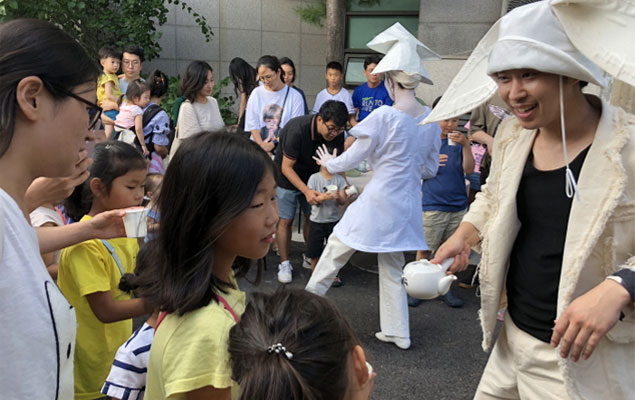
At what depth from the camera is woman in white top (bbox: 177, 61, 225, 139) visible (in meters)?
5.20

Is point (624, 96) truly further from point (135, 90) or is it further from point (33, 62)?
point (135, 90)

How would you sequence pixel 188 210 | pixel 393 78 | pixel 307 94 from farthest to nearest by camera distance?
1. pixel 307 94
2. pixel 393 78
3. pixel 188 210

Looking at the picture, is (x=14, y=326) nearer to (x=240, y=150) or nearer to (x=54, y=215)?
(x=240, y=150)

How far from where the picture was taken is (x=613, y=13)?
152 cm

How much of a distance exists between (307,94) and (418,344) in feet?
25.9

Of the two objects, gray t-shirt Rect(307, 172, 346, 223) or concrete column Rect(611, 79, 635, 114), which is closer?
concrete column Rect(611, 79, 635, 114)

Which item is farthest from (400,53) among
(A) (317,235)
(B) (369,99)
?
(B) (369,99)

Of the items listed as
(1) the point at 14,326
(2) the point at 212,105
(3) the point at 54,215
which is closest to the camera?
(1) the point at 14,326

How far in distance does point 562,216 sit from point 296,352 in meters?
1.09

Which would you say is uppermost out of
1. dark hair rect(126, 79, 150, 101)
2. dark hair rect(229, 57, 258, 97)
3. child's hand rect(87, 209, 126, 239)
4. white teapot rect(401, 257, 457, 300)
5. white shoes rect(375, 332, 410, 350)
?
dark hair rect(229, 57, 258, 97)

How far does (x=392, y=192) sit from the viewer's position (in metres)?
3.63

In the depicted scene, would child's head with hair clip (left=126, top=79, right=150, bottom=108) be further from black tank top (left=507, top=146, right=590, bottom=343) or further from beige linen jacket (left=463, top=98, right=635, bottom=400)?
beige linen jacket (left=463, top=98, right=635, bottom=400)

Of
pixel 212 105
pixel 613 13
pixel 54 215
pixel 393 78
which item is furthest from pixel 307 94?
pixel 613 13

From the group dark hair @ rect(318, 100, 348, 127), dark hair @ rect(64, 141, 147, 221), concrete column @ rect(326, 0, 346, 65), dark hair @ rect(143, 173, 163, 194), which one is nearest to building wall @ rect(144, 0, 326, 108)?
concrete column @ rect(326, 0, 346, 65)
